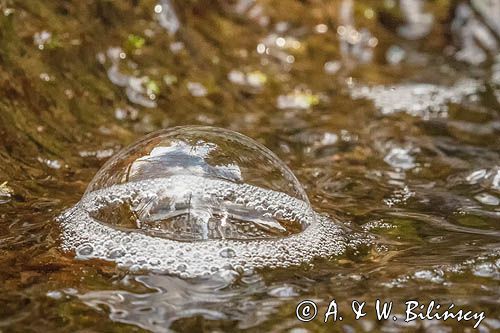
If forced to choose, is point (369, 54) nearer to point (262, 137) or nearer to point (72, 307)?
point (262, 137)

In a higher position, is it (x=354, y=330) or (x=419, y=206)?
(x=419, y=206)

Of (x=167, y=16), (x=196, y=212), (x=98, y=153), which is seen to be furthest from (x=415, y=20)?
(x=196, y=212)

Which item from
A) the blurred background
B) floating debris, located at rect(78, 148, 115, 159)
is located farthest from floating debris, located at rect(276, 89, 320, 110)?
floating debris, located at rect(78, 148, 115, 159)

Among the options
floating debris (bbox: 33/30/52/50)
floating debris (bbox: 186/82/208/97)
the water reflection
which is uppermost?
floating debris (bbox: 186/82/208/97)

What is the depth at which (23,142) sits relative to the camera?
Answer: 395 centimetres

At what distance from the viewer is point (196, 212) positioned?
290cm

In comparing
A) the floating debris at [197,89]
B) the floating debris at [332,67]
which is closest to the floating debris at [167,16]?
the floating debris at [197,89]

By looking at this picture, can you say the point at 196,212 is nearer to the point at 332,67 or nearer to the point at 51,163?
the point at 51,163

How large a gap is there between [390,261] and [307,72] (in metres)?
4.17

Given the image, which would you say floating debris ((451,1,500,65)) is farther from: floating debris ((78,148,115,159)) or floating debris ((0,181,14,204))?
floating debris ((0,181,14,204))

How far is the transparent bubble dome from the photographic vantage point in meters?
2.75

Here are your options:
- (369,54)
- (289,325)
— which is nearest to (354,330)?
(289,325)

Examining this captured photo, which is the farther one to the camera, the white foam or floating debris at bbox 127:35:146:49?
floating debris at bbox 127:35:146:49

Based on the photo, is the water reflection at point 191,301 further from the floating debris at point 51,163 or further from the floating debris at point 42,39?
the floating debris at point 42,39
